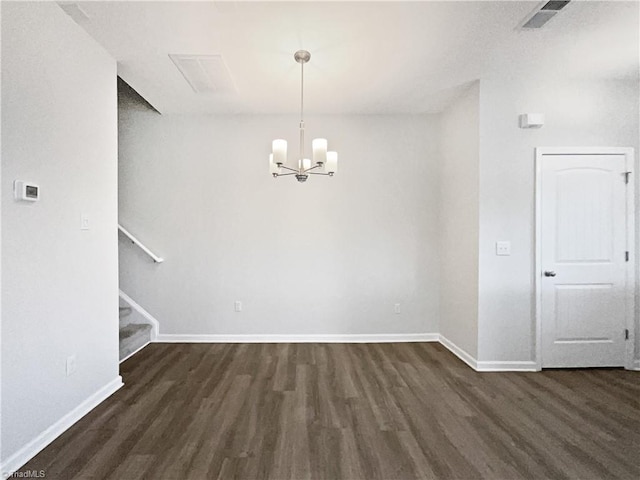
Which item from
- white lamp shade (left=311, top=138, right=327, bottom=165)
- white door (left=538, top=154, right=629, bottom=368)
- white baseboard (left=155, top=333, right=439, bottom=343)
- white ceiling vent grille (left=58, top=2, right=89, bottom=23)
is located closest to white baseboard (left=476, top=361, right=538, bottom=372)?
white door (left=538, top=154, right=629, bottom=368)

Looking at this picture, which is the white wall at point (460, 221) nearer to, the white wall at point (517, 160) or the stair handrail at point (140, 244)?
the white wall at point (517, 160)

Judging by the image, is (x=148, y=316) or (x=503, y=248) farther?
(x=148, y=316)

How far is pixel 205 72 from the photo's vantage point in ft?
11.5

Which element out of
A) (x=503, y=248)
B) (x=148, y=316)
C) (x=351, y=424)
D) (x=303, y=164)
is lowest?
(x=351, y=424)

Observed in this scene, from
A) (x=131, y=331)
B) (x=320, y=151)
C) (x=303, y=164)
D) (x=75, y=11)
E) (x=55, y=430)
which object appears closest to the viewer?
(x=55, y=430)

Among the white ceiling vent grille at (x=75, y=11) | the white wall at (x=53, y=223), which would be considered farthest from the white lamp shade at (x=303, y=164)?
the white ceiling vent grille at (x=75, y=11)

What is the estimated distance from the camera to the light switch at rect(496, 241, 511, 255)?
12.3 ft

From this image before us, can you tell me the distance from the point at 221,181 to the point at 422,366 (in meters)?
3.27

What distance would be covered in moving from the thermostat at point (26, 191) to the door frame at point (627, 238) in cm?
420

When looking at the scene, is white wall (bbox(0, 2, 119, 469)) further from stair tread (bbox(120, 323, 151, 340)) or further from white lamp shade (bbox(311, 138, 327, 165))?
white lamp shade (bbox(311, 138, 327, 165))

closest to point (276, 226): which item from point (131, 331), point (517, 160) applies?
point (131, 331)

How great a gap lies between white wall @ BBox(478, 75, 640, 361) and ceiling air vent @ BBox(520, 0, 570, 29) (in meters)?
0.98

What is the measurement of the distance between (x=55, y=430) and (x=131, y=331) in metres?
1.98

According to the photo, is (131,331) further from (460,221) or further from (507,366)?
(507,366)
